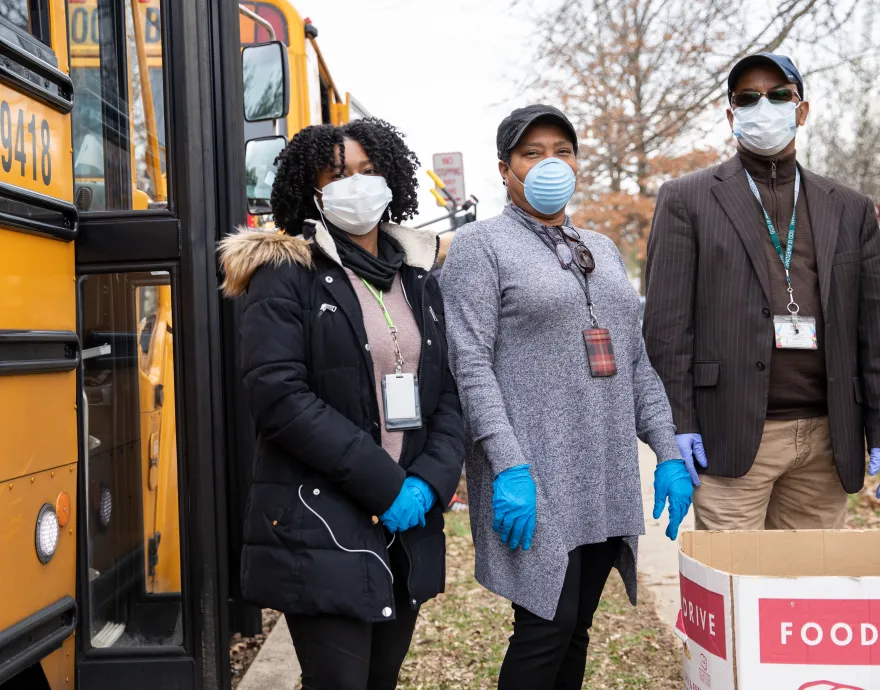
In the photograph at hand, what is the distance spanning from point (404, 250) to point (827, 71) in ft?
21.2

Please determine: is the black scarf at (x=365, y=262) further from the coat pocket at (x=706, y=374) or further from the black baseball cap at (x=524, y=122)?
the coat pocket at (x=706, y=374)

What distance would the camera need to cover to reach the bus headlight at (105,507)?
9.30 feet

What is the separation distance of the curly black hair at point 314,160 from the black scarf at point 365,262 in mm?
115

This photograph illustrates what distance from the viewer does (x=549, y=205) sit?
260 cm

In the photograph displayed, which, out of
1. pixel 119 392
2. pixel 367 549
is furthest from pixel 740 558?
pixel 119 392

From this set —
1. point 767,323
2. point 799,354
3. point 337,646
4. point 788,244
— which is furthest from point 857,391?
point 337,646

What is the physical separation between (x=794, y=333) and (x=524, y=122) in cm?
102

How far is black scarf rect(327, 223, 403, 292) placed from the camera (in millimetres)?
2320

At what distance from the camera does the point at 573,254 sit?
261 centimetres

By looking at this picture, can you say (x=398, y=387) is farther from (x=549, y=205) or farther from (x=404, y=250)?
(x=549, y=205)

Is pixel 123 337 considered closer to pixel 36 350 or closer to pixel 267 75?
pixel 36 350

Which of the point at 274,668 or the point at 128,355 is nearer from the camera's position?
the point at 128,355

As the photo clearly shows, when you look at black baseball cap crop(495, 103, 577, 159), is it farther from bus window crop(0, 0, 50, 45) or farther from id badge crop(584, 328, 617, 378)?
bus window crop(0, 0, 50, 45)

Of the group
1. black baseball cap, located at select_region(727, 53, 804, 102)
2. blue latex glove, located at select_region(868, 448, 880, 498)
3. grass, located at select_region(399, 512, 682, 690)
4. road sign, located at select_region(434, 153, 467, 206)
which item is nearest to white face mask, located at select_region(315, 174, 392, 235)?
black baseball cap, located at select_region(727, 53, 804, 102)
